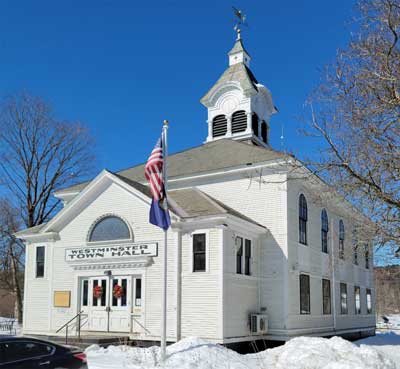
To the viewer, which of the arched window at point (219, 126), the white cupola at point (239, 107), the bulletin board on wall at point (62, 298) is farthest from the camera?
the arched window at point (219, 126)

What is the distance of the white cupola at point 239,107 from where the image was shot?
27234mm

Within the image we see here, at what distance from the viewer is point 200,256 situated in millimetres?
18359

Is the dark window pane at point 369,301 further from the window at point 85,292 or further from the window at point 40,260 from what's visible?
the window at point 40,260

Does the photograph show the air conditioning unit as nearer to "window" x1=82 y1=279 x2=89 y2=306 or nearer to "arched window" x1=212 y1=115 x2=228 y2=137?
"window" x1=82 y1=279 x2=89 y2=306

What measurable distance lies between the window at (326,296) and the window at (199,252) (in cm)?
861

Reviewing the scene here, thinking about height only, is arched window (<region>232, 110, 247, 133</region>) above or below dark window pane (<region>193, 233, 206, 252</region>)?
above

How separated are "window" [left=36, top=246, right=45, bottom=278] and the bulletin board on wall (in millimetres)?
1504

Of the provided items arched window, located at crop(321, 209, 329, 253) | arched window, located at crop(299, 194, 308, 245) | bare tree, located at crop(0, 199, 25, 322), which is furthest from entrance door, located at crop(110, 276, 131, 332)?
bare tree, located at crop(0, 199, 25, 322)

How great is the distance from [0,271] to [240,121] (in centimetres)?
Result: 2850

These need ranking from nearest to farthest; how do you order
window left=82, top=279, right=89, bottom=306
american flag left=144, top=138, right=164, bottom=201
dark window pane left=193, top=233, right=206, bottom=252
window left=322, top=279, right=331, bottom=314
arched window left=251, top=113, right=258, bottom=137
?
american flag left=144, top=138, right=164, bottom=201 → dark window pane left=193, top=233, right=206, bottom=252 → window left=82, top=279, right=89, bottom=306 → window left=322, top=279, right=331, bottom=314 → arched window left=251, top=113, right=258, bottom=137

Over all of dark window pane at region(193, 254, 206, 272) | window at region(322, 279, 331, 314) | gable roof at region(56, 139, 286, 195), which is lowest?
window at region(322, 279, 331, 314)

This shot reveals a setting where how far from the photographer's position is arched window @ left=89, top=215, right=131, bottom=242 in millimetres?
20156

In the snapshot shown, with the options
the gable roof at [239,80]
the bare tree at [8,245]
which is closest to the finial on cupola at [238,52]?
the gable roof at [239,80]

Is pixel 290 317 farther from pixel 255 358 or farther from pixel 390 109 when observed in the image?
pixel 390 109
